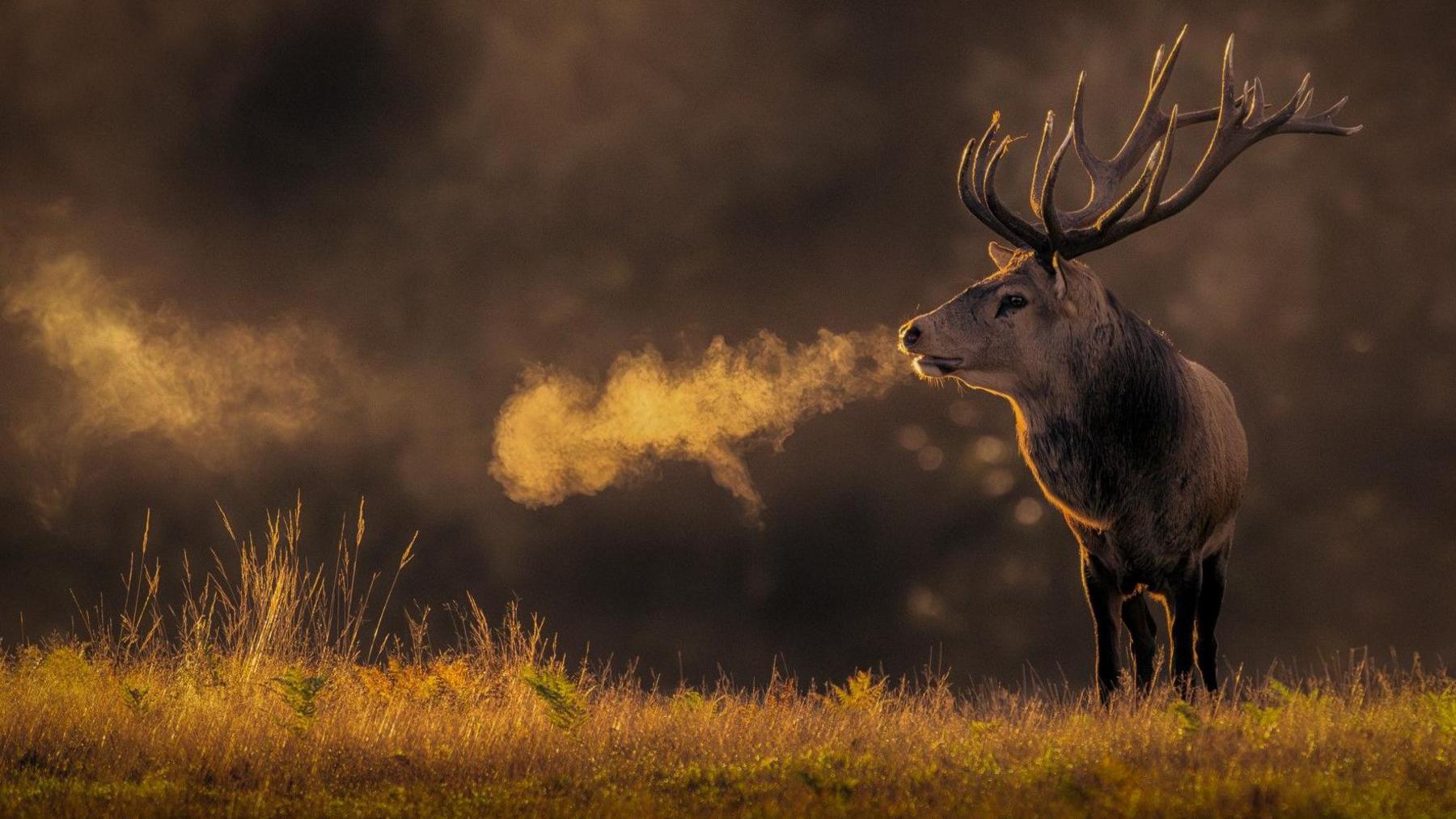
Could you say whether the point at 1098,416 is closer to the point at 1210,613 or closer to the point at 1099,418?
the point at 1099,418

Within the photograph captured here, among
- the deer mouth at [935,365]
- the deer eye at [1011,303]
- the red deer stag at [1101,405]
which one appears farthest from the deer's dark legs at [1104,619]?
the deer eye at [1011,303]

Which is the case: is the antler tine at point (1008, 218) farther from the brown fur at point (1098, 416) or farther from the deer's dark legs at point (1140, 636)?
the deer's dark legs at point (1140, 636)

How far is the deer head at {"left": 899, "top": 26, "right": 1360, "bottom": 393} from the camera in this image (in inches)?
410

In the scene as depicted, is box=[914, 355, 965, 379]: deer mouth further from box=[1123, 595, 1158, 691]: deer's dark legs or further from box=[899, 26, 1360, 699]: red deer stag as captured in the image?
box=[1123, 595, 1158, 691]: deer's dark legs

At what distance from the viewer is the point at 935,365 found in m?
10.4

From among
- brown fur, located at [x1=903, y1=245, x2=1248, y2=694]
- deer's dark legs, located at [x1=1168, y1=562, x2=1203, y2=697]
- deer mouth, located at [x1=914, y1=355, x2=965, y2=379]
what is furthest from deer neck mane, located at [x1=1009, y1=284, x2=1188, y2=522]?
deer's dark legs, located at [x1=1168, y1=562, x2=1203, y2=697]

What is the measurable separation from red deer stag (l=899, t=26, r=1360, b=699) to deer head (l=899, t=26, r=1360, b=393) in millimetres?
13

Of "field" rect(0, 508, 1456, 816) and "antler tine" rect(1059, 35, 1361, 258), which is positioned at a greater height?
"antler tine" rect(1059, 35, 1361, 258)

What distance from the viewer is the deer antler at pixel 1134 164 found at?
10.8 metres

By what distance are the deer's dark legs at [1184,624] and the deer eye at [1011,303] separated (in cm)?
247

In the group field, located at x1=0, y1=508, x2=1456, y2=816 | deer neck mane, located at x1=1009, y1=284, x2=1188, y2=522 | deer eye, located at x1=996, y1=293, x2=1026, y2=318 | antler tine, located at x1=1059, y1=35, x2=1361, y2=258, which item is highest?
antler tine, located at x1=1059, y1=35, x2=1361, y2=258

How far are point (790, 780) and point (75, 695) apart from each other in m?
6.72

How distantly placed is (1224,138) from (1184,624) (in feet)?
13.9

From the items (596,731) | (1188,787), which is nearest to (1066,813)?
(1188,787)
